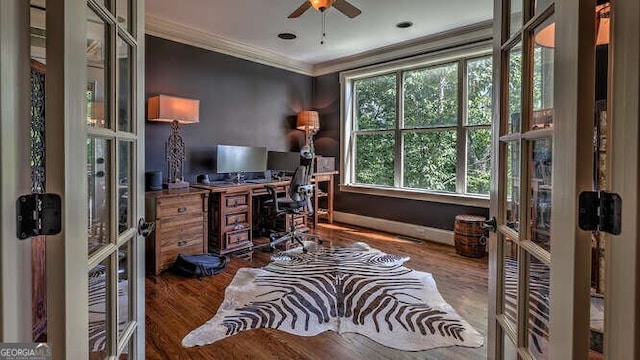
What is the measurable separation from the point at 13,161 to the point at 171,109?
3.12 meters

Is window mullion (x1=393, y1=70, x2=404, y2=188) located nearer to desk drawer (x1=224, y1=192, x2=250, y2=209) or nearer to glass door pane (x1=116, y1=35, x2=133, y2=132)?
desk drawer (x1=224, y1=192, x2=250, y2=209)

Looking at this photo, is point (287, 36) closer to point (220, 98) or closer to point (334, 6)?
point (220, 98)

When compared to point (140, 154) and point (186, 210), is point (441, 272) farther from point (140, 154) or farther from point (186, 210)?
point (140, 154)

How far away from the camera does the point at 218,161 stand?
13.4 feet

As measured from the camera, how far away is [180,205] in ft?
10.8

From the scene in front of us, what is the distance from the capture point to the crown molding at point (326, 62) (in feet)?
12.4

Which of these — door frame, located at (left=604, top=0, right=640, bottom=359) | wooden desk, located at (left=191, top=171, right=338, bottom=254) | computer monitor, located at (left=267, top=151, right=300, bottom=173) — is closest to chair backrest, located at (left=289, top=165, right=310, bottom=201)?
wooden desk, located at (left=191, top=171, right=338, bottom=254)

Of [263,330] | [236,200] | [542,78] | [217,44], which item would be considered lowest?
[263,330]

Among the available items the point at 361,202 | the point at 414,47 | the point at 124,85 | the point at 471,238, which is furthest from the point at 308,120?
the point at 124,85

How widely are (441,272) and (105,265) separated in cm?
296

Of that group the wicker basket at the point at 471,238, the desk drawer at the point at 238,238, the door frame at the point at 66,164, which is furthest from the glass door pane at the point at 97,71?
the wicker basket at the point at 471,238

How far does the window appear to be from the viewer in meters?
4.05

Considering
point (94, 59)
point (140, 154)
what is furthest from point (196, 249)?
point (94, 59)

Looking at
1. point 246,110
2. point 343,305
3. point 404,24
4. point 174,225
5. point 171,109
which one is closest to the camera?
point 343,305
